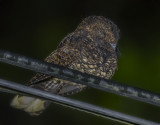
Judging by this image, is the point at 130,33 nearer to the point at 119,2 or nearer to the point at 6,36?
the point at 119,2

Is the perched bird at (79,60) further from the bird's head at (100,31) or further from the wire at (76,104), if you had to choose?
the wire at (76,104)

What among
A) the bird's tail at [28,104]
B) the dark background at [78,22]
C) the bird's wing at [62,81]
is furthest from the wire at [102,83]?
the dark background at [78,22]

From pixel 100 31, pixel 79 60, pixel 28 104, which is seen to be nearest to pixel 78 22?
pixel 100 31

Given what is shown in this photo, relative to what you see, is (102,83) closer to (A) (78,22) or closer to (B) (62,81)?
(B) (62,81)

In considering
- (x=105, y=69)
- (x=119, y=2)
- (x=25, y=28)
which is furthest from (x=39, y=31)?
(x=105, y=69)

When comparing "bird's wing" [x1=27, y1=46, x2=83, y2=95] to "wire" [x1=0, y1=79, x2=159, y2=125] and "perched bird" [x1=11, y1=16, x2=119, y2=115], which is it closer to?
"perched bird" [x1=11, y1=16, x2=119, y2=115]

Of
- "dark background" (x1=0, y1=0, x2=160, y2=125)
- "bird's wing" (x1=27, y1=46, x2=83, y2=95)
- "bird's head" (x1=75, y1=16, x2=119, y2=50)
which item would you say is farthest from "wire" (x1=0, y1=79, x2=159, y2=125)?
"dark background" (x1=0, y1=0, x2=160, y2=125)

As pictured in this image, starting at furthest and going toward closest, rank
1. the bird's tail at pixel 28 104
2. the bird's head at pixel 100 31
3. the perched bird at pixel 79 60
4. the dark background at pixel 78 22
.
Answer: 1. the dark background at pixel 78 22
2. the bird's head at pixel 100 31
3. the perched bird at pixel 79 60
4. the bird's tail at pixel 28 104
